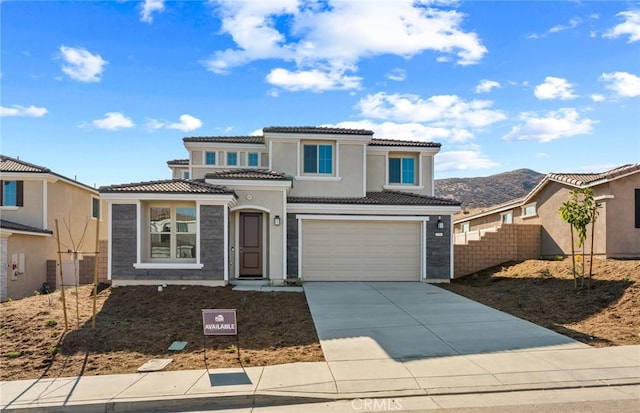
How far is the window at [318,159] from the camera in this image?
1811 cm

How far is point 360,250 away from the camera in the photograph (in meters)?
17.0

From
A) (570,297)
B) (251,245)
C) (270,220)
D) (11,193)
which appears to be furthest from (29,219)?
(570,297)

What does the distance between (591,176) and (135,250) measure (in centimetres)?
1737

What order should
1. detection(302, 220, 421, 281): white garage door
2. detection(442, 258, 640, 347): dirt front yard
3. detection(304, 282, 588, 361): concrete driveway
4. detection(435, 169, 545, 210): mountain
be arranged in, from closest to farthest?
1. detection(304, 282, 588, 361): concrete driveway
2. detection(442, 258, 640, 347): dirt front yard
3. detection(302, 220, 421, 281): white garage door
4. detection(435, 169, 545, 210): mountain

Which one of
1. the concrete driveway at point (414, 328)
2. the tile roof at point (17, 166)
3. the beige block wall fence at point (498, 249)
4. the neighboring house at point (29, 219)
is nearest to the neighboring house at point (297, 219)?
the beige block wall fence at point (498, 249)

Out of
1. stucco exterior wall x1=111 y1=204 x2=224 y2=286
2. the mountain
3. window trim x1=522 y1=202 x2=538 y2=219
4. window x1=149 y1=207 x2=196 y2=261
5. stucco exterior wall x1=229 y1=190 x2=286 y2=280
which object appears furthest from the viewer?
the mountain

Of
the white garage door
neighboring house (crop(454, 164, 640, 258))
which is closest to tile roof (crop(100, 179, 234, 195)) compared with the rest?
the white garage door

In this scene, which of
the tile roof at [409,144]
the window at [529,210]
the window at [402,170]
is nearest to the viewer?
the tile roof at [409,144]

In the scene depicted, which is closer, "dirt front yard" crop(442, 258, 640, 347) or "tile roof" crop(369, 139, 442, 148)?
"dirt front yard" crop(442, 258, 640, 347)

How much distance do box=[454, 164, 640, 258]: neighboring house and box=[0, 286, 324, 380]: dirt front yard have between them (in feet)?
37.5

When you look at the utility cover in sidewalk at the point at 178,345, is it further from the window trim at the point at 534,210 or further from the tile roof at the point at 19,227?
the window trim at the point at 534,210

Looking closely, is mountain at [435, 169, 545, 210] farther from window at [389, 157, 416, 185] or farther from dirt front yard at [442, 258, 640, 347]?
dirt front yard at [442, 258, 640, 347]

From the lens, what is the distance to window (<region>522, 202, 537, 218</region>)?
2214 cm

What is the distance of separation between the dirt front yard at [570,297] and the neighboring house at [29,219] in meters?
14.5
